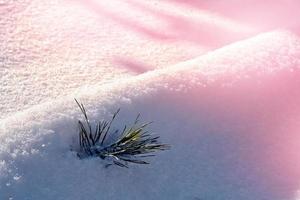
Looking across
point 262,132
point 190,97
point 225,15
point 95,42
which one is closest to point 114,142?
point 190,97

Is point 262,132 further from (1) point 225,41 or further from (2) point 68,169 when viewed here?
(1) point 225,41

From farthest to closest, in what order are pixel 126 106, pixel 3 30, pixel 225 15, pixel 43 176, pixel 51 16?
pixel 225 15
pixel 51 16
pixel 3 30
pixel 126 106
pixel 43 176

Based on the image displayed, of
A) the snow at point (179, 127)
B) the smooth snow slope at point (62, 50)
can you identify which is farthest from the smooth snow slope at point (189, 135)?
the smooth snow slope at point (62, 50)

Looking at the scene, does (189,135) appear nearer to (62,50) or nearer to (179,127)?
(179,127)

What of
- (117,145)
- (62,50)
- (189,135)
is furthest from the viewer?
(62,50)

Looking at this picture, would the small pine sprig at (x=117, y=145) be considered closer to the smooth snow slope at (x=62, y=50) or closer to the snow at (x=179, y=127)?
the snow at (x=179, y=127)

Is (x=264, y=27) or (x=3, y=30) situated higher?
(x=264, y=27)

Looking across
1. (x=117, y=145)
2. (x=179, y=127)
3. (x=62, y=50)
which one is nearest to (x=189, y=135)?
(x=179, y=127)
